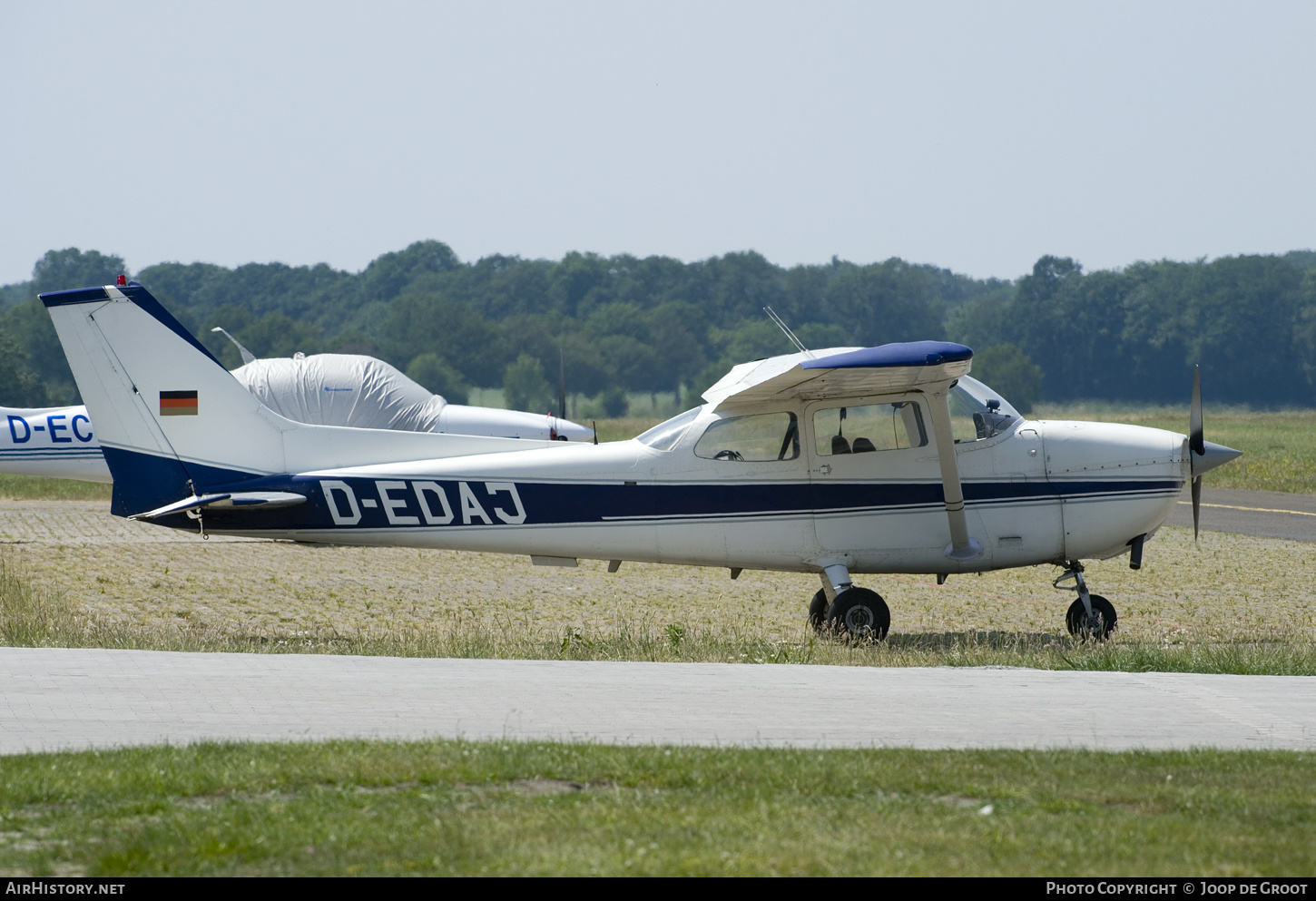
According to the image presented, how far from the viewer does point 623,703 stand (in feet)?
25.1

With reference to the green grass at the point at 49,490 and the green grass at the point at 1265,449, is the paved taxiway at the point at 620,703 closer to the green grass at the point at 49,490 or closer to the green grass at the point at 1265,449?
the green grass at the point at 49,490

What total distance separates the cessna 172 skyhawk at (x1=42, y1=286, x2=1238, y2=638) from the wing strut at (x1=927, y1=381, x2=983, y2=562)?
21 millimetres

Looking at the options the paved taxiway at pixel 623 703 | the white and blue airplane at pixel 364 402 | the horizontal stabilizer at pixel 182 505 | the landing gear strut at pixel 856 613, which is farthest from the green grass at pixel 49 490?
the paved taxiway at pixel 623 703

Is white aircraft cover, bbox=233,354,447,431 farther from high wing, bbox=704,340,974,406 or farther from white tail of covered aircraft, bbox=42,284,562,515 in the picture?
high wing, bbox=704,340,974,406

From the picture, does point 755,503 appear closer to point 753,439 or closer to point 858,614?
point 753,439

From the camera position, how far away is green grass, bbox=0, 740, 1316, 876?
4.55m

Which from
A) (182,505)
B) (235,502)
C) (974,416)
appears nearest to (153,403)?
(182,505)

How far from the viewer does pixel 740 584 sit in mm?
16266

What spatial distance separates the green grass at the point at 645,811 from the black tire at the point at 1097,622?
522 cm

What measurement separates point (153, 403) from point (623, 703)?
19.2ft

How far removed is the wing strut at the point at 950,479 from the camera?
11250 mm

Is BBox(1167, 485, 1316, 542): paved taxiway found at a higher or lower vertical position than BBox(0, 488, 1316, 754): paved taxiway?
lower

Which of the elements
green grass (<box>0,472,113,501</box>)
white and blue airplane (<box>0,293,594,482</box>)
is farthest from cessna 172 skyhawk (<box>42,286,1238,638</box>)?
green grass (<box>0,472,113,501</box>)
